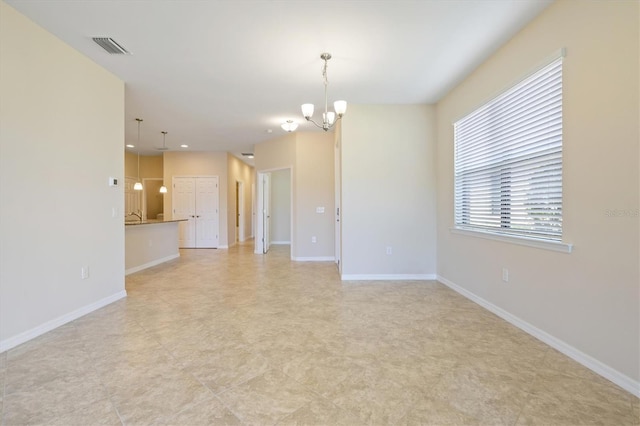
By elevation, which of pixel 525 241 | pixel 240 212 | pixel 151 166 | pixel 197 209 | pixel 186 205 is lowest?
pixel 525 241

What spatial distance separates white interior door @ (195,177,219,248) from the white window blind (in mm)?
6846

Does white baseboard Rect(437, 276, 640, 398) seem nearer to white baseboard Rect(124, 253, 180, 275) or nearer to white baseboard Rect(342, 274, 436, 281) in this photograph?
white baseboard Rect(342, 274, 436, 281)

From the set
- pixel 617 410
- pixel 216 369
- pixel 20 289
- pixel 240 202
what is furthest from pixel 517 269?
pixel 240 202

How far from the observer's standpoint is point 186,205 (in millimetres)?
8500

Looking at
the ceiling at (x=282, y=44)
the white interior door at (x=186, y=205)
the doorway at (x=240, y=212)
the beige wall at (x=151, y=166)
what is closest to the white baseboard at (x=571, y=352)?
the ceiling at (x=282, y=44)

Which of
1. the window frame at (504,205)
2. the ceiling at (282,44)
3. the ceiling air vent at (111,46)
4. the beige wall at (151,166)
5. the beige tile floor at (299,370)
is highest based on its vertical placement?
the ceiling at (282,44)

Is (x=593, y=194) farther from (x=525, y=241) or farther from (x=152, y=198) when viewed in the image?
(x=152, y=198)

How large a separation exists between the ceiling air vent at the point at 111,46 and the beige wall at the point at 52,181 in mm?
371

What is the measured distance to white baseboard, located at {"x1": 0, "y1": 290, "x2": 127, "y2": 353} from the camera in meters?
2.36

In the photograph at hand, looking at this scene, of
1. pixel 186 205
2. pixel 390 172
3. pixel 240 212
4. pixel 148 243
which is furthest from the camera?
pixel 240 212

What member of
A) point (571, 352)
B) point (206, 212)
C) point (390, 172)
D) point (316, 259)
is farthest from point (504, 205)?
point (206, 212)

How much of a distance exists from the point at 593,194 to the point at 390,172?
272cm

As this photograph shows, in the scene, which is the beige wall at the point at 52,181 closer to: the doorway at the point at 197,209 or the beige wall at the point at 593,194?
the beige wall at the point at 593,194

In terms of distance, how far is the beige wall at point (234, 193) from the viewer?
8.70 m
